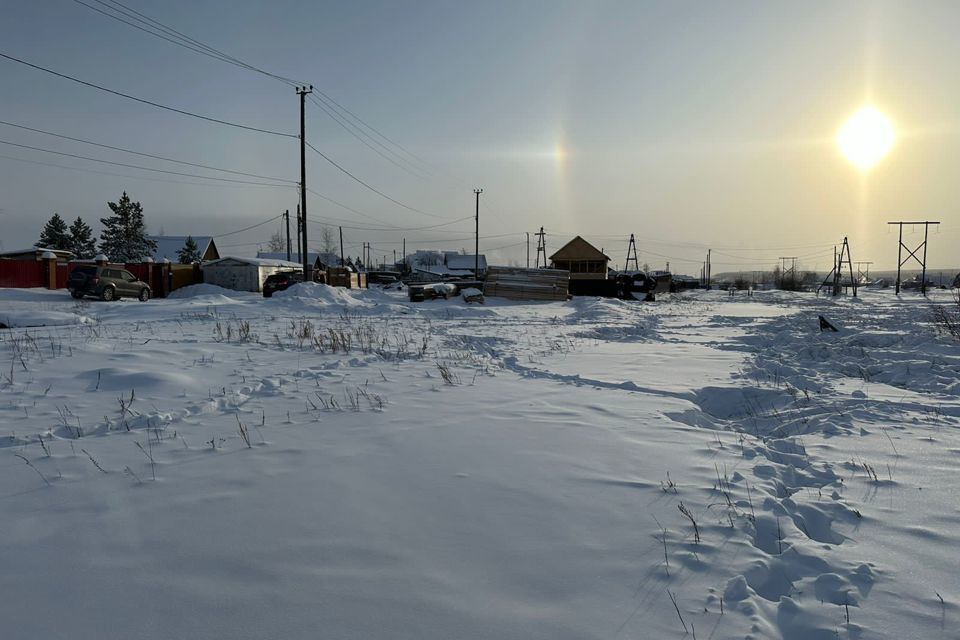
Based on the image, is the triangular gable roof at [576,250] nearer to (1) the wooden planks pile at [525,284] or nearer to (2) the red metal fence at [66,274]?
(1) the wooden planks pile at [525,284]

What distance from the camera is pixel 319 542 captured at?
8.22 ft

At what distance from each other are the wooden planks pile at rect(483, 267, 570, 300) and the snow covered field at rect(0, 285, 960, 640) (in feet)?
74.2

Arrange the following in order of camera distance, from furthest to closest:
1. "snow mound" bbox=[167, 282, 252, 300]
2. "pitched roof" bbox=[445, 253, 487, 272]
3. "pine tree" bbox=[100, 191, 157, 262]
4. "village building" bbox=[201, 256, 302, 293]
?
"pitched roof" bbox=[445, 253, 487, 272]
"pine tree" bbox=[100, 191, 157, 262]
"village building" bbox=[201, 256, 302, 293]
"snow mound" bbox=[167, 282, 252, 300]

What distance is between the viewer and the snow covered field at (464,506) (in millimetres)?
2021

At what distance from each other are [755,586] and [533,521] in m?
1.09

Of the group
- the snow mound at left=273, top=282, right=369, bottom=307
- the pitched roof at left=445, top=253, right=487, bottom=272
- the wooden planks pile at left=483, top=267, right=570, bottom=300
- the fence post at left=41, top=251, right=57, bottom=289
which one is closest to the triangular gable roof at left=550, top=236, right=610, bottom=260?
the wooden planks pile at left=483, top=267, right=570, bottom=300

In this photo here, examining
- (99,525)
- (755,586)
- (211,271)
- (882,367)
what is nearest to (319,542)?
(99,525)

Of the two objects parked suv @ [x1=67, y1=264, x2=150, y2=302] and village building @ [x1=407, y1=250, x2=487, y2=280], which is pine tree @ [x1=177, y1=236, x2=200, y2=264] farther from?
parked suv @ [x1=67, y1=264, x2=150, y2=302]

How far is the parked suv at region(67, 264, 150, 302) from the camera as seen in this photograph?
73.5 ft

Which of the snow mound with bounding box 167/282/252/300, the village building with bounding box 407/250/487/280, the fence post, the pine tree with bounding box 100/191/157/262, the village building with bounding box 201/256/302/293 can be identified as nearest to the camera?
the fence post

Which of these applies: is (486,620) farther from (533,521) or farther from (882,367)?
(882,367)

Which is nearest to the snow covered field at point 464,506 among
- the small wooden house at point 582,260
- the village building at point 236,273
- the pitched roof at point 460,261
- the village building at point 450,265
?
the village building at point 236,273

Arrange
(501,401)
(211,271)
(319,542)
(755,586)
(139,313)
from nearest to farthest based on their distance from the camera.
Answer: (755,586), (319,542), (501,401), (139,313), (211,271)

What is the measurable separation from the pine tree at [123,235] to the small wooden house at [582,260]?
4273 centimetres
